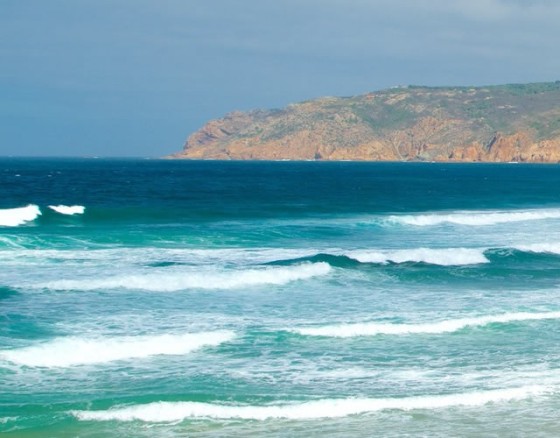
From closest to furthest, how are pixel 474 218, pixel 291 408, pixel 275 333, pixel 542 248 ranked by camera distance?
pixel 291 408 → pixel 275 333 → pixel 542 248 → pixel 474 218

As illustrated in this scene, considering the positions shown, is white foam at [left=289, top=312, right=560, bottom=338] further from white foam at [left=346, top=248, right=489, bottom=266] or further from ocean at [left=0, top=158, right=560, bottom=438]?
white foam at [left=346, top=248, right=489, bottom=266]

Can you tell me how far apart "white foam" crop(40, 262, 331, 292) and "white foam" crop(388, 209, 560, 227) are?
1958cm

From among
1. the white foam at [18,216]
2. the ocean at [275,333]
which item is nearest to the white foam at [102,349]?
the ocean at [275,333]

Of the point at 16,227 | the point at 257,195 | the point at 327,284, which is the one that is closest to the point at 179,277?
the point at 327,284

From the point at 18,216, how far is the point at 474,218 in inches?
899

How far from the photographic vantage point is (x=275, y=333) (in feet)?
56.7

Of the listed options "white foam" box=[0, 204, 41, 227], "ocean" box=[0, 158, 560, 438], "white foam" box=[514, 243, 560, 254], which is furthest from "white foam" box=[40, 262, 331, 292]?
"white foam" box=[0, 204, 41, 227]

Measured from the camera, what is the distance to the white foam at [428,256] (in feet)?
93.4

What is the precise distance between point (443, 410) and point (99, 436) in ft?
15.7

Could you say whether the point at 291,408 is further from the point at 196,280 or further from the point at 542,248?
the point at 542,248

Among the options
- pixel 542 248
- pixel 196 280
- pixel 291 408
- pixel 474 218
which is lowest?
pixel 291 408

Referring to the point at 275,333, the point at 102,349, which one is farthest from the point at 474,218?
→ the point at 102,349

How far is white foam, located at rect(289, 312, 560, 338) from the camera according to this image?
1733cm

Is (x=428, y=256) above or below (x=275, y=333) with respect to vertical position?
above
